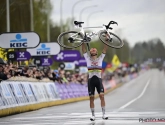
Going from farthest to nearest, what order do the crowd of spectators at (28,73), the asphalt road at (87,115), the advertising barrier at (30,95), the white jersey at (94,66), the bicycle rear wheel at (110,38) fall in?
the crowd of spectators at (28,73)
the advertising barrier at (30,95)
the bicycle rear wheel at (110,38)
the white jersey at (94,66)
the asphalt road at (87,115)

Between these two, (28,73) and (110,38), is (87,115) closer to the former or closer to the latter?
(110,38)

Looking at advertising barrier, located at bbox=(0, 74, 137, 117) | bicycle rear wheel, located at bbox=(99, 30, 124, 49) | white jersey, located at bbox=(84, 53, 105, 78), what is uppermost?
bicycle rear wheel, located at bbox=(99, 30, 124, 49)

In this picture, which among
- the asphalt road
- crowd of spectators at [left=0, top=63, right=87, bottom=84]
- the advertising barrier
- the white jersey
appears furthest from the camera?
crowd of spectators at [left=0, top=63, right=87, bottom=84]

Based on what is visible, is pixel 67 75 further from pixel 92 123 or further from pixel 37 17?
pixel 92 123

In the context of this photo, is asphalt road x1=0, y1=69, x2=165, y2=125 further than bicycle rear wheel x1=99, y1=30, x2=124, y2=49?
No

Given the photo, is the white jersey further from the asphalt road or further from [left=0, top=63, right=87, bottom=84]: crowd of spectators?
[left=0, top=63, right=87, bottom=84]: crowd of spectators

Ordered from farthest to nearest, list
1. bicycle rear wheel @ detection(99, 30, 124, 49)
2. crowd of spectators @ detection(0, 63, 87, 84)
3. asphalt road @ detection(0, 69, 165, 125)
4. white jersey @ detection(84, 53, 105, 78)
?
crowd of spectators @ detection(0, 63, 87, 84), bicycle rear wheel @ detection(99, 30, 124, 49), white jersey @ detection(84, 53, 105, 78), asphalt road @ detection(0, 69, 165, 125)

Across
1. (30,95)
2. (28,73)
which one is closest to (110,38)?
(30,95)

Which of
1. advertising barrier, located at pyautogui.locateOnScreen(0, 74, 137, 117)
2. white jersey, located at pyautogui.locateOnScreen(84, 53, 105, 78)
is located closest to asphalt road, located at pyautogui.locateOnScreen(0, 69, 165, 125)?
advertising barrier, located at pyautogui.locateOnScreen(0, 74, 137, 117)

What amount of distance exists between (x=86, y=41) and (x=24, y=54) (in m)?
12.2

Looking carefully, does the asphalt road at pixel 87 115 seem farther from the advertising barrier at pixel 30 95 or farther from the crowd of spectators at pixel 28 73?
the crowd of spectators at pixel 28 73

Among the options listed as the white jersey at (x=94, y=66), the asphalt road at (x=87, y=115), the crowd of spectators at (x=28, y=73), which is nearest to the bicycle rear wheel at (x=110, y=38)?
the white jersey at (x=94, y=66)

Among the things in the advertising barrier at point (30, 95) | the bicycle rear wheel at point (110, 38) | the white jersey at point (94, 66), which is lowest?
the advertising barrier at point (30, 95)

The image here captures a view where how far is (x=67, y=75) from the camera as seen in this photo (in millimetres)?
39188
